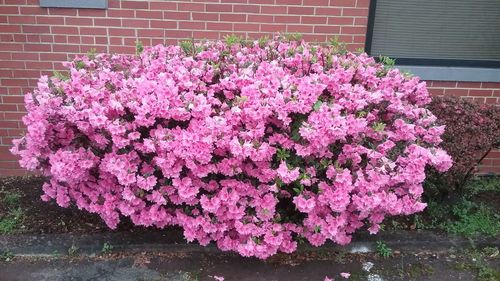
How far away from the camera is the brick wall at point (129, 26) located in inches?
171

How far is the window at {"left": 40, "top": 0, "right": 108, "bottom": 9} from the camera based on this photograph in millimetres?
4262

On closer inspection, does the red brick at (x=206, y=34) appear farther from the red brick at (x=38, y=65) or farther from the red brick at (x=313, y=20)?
the red brick at (x=38, y=65)

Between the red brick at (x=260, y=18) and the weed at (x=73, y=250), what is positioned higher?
the red brick at (x=260, y=18)

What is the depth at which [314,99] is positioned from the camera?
3135 mm

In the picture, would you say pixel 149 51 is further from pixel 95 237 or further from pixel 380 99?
pixel 380 99

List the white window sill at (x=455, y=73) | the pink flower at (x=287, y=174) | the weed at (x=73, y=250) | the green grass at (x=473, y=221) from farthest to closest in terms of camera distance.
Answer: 1. the white window sill at (x=455, y=73)
2. the green grass at (x=473, y=221)
3. the weed at (x=73, y=250)
4. the pink flower at (x=287, y=174)

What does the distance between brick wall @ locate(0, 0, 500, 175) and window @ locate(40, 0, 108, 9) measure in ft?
0.13

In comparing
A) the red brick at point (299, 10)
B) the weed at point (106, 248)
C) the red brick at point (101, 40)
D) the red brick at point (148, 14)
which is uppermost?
the red brick at point (299, 10)

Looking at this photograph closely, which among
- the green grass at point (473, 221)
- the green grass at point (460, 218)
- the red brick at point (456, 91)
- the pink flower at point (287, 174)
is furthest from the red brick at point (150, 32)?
the green grass at point (473, 221)

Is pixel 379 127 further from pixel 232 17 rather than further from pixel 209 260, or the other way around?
pixel 232 17

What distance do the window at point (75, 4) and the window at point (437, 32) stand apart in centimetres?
243

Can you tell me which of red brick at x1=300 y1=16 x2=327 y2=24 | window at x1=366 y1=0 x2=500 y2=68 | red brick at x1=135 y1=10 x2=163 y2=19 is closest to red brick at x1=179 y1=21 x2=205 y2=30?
red brick at x1=135 y1=10 x2=163 y2=19

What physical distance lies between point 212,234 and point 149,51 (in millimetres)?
1556

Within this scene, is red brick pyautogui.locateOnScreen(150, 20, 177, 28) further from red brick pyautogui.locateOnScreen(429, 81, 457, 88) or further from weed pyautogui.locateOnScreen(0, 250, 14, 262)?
red brick pyautogui.locateOnScreen(429, 81, 457, 88)
